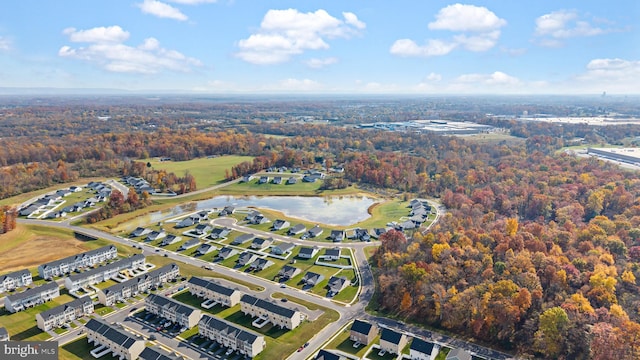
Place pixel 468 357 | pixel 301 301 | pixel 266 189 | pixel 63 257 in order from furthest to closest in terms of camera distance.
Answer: pixel 266 189, pixel 63 257, pixel 301 301, pixel 468 357

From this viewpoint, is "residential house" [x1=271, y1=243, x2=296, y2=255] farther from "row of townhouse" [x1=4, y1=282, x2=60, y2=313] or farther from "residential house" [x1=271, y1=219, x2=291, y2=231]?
"row of townhouse" [x1=4, y1=282, x2=60, y2=313]

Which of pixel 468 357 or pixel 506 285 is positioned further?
pixel 506 285

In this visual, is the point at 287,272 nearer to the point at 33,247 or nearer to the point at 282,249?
the point at 282,249

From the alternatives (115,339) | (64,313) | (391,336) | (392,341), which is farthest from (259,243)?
(392,341)

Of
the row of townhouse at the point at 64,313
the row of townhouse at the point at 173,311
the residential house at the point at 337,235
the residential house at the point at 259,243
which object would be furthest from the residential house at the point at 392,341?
the row of townhouse at the point at 64,313

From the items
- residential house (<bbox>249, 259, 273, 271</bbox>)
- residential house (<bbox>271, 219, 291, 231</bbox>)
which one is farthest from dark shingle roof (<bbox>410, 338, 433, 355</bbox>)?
residential house (<bbox>271, 219, 291, 231</bbox>)

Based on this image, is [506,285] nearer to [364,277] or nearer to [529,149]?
[364,277]

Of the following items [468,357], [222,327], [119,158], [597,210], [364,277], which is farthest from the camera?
[119,158]

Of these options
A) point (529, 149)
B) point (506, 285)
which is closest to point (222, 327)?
point (506, 285)
